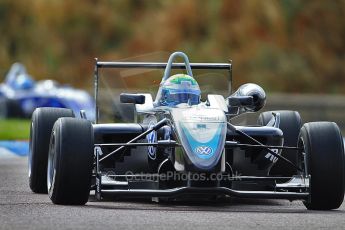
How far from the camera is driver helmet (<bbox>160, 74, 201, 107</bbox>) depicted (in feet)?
38.2

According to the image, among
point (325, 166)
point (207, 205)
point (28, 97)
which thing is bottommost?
point (207, 205)

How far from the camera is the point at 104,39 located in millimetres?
44875

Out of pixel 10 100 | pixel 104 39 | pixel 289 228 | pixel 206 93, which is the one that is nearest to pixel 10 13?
pixel 104 39

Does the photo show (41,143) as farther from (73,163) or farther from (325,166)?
(325,166)

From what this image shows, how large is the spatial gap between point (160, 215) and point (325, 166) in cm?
165

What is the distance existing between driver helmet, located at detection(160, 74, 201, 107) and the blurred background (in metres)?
28.7

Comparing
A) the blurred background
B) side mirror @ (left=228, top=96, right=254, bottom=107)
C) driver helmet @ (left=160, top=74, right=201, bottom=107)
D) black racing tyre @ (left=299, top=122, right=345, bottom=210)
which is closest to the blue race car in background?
the blurred background

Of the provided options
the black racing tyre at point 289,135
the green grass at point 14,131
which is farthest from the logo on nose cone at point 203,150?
the green grass at point 14,131

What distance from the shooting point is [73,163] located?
10445 mm

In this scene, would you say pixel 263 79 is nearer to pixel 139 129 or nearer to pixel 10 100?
pixel 10 100

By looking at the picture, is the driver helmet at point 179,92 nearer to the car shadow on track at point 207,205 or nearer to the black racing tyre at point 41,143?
the car shadow on track at point 207,205

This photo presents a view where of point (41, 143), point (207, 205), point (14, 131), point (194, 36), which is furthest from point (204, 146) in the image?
point (194, 36)

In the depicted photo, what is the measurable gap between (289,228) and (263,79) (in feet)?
105

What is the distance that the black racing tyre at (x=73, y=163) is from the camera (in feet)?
34.3
